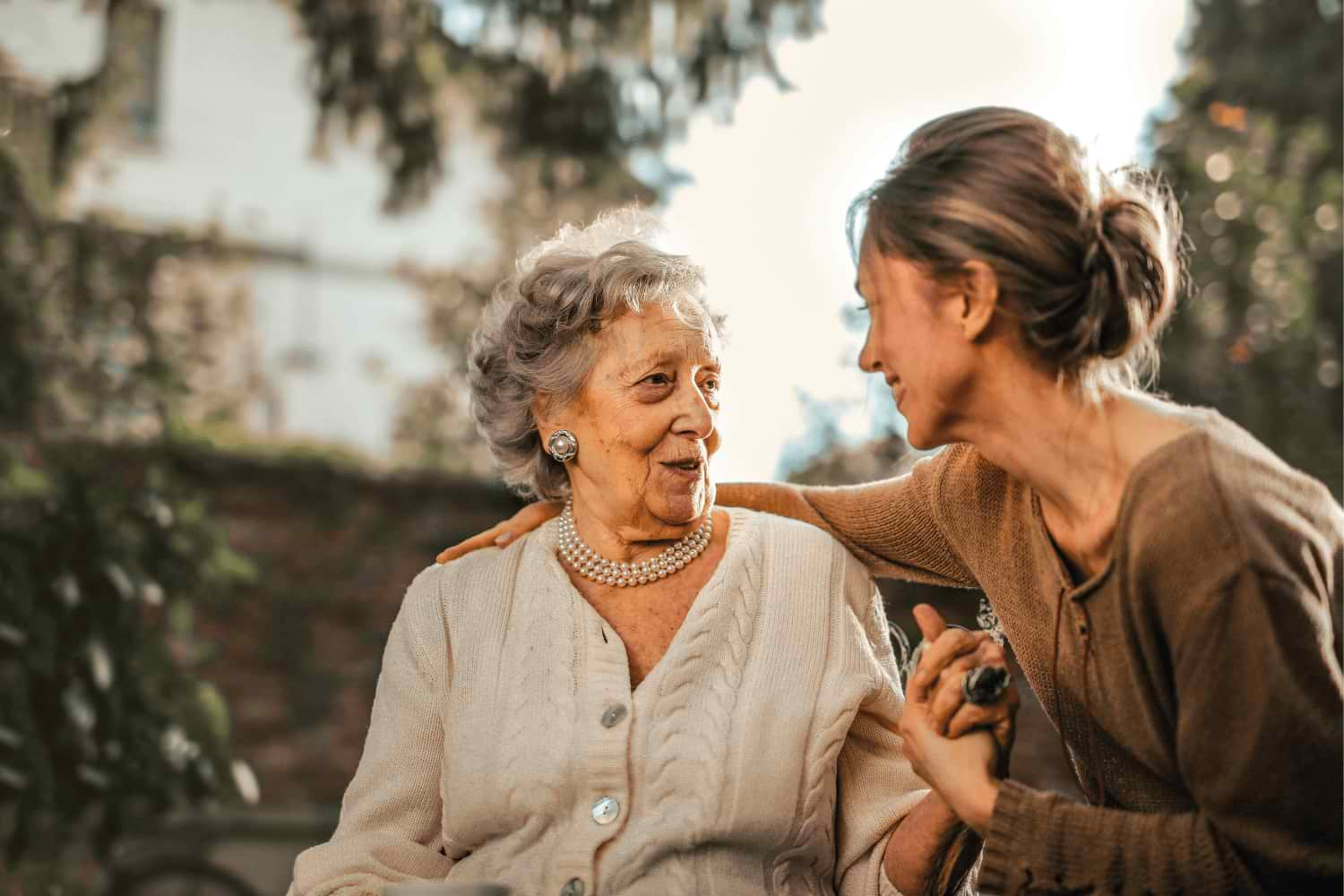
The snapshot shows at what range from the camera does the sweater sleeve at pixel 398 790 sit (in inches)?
93.3

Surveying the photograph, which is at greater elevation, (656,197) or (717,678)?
(656,197)

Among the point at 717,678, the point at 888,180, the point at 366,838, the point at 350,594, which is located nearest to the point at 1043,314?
the point at 888,180

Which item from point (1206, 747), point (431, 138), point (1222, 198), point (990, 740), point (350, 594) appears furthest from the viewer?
point (350, 594)

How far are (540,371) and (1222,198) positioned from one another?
113 inches

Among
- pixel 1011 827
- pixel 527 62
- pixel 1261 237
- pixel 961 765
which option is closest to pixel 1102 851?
pixel 1011 827

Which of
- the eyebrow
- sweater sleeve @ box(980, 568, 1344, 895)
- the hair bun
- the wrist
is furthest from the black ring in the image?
the eyebrow

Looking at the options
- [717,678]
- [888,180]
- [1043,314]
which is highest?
[888,180]

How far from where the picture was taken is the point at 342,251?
12.4 meters

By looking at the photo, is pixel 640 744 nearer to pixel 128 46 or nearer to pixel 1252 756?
pixel 1252 756

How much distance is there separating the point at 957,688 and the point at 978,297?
1.78 feet

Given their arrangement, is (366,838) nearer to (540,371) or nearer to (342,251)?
(540,371)

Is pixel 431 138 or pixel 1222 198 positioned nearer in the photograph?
pixel 1222 198

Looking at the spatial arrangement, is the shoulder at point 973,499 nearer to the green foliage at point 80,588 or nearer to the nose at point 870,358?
the nose at point 870,358

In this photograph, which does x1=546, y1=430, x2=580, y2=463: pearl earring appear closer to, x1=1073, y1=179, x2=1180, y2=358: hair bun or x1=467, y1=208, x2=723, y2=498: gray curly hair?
x1=467, y1=208, x2=723, y2=498: gray curly hair
